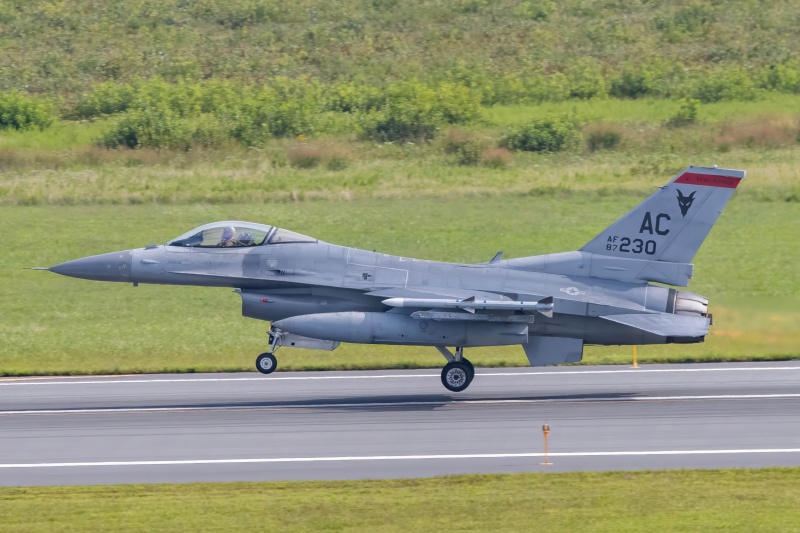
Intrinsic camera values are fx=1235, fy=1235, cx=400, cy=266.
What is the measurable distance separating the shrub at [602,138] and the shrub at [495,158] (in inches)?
149

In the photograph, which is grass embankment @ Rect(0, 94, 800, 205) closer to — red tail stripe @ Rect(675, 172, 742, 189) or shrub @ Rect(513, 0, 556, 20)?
shrub @ Rect(513, 0, 556, 20)

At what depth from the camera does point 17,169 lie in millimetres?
47188

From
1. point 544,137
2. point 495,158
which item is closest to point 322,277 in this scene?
point 495,158

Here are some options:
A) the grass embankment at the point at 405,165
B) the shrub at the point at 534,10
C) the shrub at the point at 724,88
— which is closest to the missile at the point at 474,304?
the grass embankment at the point at 405,165

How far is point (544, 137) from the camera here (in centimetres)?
4866

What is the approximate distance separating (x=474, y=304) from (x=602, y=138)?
28011mm

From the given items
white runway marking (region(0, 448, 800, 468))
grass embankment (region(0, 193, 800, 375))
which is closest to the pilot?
grass embankment (region(0, 193, 800, 375))

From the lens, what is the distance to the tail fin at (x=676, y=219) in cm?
2339

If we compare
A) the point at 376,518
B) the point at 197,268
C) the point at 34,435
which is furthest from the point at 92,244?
the point at 376,518

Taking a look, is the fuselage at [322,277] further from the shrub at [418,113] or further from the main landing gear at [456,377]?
the shrub at [418,113]

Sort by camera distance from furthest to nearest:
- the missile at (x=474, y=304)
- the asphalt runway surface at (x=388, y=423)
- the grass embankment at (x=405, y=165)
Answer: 1. the grass embankment at (x=405, y=165)
2. the missile at (x=474, y=304)
3. the asphalt runway surface at (x=388, y=423)

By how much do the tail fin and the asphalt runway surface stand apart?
2.78 metres

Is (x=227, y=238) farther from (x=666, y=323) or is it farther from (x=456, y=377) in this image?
(x=666, y=323)

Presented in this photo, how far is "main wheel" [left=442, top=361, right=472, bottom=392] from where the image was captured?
23891 mm
